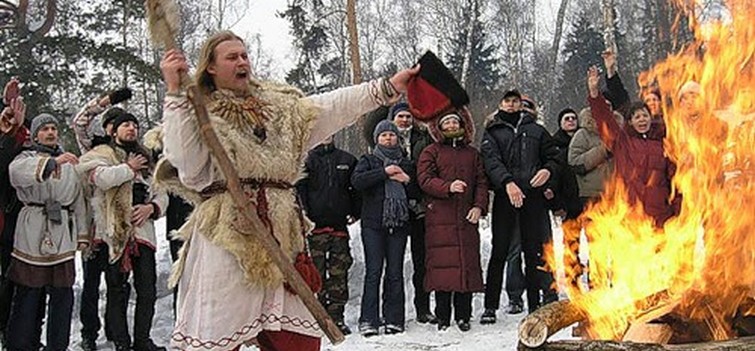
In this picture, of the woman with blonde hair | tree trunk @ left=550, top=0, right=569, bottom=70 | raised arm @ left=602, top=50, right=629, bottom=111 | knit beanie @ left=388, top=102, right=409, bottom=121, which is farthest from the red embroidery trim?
tree trunk @ left=550, top=0, right=569, bottom=70

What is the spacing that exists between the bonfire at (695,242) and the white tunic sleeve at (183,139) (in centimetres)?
151

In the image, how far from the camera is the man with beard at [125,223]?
22.6ft

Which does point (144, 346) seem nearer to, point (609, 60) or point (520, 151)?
point (520, 151)

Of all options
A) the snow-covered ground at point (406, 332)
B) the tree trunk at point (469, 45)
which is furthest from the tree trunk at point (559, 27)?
the snow-covered ground at point (406, 332)

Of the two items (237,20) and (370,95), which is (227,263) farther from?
(237,20)

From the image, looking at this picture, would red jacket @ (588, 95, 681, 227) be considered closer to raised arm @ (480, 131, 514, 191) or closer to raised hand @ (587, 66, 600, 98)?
raised hand @ (587, 66, 600, 98)

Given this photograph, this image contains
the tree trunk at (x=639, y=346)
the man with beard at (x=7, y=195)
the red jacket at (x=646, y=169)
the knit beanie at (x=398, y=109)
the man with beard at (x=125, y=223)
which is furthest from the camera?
the knit beanie at (x=398, y=109)

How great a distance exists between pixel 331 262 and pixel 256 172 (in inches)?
165

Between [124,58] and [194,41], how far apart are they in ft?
54.4

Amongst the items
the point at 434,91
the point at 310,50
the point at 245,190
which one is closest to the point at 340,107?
the point at 434,91

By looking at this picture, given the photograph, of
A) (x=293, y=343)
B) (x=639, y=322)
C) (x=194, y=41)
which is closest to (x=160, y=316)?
(x=293, y=343)

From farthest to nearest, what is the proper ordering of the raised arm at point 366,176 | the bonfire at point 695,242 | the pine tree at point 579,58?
the pine tree at point 579,58, the raised arm at point 366,176, the bonfire at point 695,242

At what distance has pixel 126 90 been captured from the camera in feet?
24.4

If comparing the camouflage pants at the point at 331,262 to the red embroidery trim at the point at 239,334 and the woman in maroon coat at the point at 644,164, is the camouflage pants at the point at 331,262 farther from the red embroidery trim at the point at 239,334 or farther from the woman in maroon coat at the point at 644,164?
the red embroidery trim at the point at 239,334
